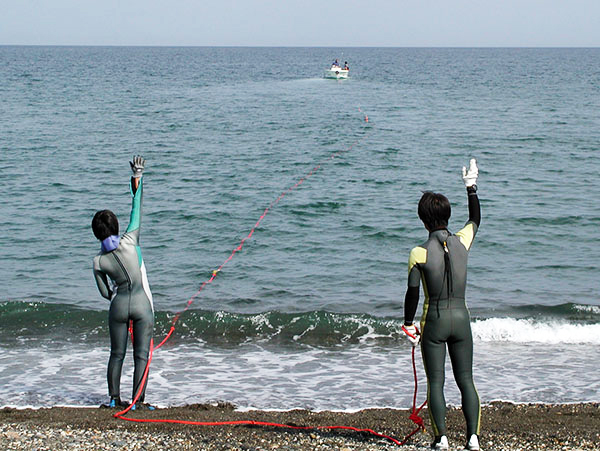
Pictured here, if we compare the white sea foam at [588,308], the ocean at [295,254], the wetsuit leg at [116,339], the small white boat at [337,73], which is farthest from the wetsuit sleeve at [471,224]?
the small white boat at [337,73]

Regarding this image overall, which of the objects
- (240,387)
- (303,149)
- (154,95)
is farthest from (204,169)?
(154,95)

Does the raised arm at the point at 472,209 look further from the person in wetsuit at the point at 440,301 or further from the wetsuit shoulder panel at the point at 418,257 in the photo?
the wetsuit shoulder panel at the point at 418,257

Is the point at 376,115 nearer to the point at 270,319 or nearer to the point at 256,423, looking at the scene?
the point at 270,319

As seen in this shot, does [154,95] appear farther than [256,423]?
Yes

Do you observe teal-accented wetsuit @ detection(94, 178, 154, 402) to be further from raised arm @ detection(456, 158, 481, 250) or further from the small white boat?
the small white boat

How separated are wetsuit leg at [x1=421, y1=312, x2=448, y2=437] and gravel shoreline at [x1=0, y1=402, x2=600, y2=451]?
40 cm

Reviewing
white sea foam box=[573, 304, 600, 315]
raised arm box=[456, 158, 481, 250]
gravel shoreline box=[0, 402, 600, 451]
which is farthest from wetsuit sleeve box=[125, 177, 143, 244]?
white sea foam box=[573, 304, 600, 315]

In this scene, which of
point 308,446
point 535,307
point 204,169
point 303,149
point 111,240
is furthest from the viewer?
point 303,149

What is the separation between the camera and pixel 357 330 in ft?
36.8

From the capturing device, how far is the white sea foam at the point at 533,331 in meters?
10.9

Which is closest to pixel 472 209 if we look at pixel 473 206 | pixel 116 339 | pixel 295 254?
pixel 473 206

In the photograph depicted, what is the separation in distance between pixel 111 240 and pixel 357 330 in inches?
215

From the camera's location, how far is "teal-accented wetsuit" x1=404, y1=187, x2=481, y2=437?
5.34m

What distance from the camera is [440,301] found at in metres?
5.38
